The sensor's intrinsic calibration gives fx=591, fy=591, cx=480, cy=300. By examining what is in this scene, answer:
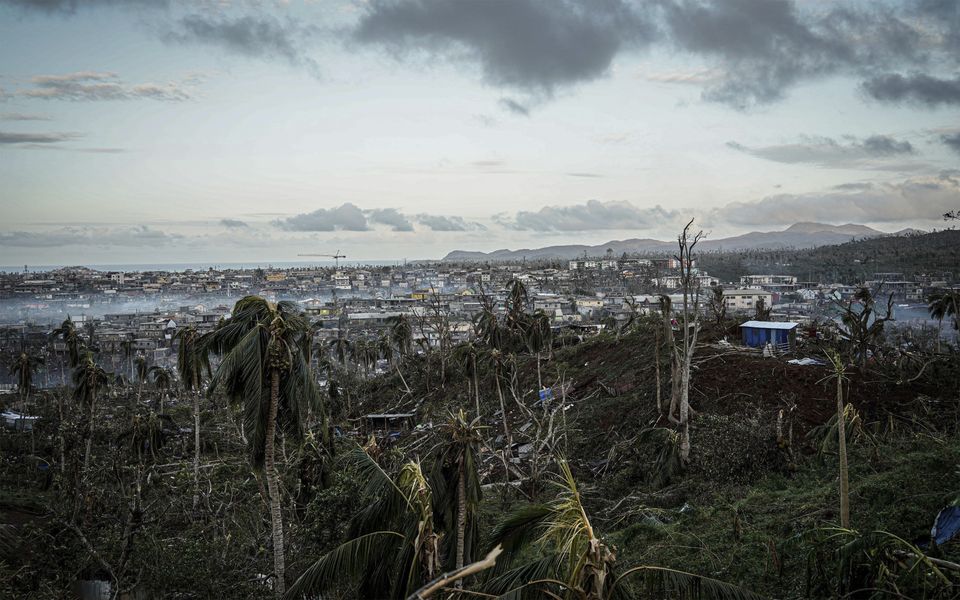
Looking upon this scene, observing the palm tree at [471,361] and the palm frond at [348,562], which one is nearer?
the palm frond at [348,562]

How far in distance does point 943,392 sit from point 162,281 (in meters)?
135

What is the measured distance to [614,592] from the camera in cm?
388

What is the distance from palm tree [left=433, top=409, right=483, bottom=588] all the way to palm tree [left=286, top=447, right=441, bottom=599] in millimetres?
170

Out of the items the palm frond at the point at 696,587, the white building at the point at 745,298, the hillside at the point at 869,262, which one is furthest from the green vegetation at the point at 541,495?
the hillside at the point at 869,262

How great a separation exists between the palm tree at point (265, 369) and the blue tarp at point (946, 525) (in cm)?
751

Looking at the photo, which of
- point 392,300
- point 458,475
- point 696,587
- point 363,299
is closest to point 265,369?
point 458,475

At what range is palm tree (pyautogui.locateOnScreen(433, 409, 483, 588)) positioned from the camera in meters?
5.59

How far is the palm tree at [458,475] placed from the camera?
5594 millimetres

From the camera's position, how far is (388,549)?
5531mm

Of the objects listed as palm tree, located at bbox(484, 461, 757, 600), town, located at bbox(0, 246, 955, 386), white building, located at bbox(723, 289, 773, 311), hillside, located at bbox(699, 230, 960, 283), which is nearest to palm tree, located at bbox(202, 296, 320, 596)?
palm tree, located at bbox(484, 461, 757, 600)

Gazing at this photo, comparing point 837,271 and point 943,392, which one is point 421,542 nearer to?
point 943,392

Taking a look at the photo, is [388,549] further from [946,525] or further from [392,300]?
[392,300]

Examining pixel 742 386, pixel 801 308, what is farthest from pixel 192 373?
pixel 801 308

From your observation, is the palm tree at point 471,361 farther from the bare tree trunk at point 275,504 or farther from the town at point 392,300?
the bare tree trunk at point 275,504
